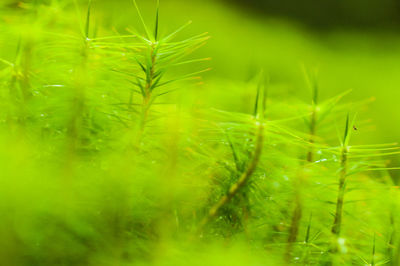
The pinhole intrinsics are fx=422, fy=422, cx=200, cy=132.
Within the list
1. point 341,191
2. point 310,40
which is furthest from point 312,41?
point 341,191

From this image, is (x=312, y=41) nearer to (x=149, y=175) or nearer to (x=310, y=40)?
(x=310, y=40)

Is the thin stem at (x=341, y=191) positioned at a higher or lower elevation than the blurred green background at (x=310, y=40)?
lower

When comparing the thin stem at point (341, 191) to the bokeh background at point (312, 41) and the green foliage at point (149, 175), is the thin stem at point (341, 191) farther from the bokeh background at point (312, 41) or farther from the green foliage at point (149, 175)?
the bokeh background at point (312, 41)

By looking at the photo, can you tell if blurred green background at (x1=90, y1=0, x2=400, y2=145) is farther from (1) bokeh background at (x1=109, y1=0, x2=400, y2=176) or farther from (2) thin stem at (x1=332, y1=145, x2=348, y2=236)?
(2) thin stem at (x1=332, y1=145, x2=348, y2=236)

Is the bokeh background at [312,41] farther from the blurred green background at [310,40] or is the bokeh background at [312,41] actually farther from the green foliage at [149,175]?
the green foliage at [149,175]

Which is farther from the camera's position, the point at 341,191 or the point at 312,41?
the point at 312,41

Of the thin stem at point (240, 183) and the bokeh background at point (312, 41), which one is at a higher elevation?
the bokeh background at point (312, 41)

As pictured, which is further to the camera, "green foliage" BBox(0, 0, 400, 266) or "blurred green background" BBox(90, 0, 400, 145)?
"blurred green background" BBox(90, 0, 400, 145)

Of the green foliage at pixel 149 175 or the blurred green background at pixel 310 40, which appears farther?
the blurred green background at pixel 310 40

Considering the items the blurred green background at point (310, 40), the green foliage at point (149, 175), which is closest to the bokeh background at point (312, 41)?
the blurred green background at point (310, 40)

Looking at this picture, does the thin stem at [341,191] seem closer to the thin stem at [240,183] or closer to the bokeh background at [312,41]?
the thin stem at [240,183]

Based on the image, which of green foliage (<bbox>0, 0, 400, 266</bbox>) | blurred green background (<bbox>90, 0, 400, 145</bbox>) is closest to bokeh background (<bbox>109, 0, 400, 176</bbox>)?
blurred green background (<bbox>90, 0, 400, 145</bbox>)
